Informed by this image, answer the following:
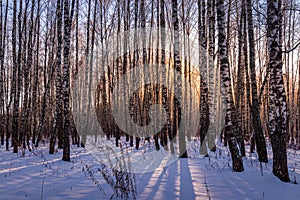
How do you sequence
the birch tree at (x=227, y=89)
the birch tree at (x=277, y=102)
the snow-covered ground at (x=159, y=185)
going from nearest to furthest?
the snow-covered ground at (x=159, y=185) < the birch tree at (x=277, y=102) < the birch tree at (x=227, y=89)

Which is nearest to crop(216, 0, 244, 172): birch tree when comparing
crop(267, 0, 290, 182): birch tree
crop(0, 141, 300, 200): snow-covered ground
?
crop(0, 141, 300, 200): snow-covered ground

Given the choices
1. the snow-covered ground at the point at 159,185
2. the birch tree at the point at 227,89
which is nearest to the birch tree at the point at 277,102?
the snow-covered ground at the point at 159,185

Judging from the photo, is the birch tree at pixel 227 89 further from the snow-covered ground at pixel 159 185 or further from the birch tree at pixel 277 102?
the birch tree at pixel 277 102

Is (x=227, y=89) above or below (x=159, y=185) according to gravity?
above

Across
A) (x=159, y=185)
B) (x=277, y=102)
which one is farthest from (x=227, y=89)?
(x=159, y=185)

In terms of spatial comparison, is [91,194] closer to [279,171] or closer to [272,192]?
[272,192]

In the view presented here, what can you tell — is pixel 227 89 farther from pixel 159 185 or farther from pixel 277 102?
pixel 159 185

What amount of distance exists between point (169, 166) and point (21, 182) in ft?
14.3

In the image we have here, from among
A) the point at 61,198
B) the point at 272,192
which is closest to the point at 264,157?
the point at 272,192

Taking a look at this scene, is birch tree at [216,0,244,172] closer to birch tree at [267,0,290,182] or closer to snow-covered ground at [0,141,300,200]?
snow-covered ground at [0,141,300,200]

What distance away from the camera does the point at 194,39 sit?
2597 centimetres

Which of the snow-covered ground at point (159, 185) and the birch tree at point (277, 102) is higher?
the birch tree at point (277, 102)

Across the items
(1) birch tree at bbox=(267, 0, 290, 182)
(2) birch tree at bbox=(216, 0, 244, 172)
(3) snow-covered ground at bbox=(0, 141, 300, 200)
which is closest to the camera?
(3) snow-covered ground at bbox=(0, 141, 300, 200)

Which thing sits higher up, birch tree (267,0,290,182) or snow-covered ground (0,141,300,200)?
birch tree (267,0,290,182)
